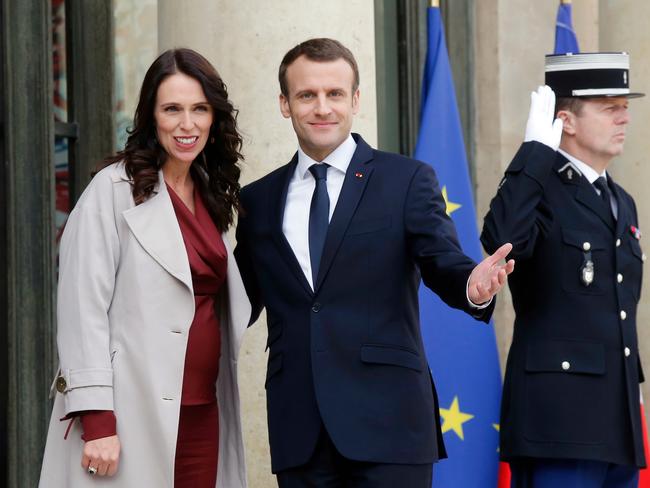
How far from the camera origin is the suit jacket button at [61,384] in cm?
392

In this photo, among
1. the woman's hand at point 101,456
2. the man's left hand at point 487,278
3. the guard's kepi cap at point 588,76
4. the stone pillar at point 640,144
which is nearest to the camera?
the man's left hand at point 487,278

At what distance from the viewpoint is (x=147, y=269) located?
13.2 ft

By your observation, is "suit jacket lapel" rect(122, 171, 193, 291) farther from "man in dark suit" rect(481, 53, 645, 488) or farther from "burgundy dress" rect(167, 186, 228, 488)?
"man in dark suit" rect(481, 53, 645, 488)

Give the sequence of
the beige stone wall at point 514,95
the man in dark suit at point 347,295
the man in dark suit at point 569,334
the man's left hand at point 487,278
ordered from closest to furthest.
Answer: the man's left hand at point 487,278 < the man in dark suit at point 347,295 < the man in dark suit at point 569,334 < the beige stone wall at point 514,95

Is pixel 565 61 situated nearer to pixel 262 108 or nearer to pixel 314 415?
pixel 262 108

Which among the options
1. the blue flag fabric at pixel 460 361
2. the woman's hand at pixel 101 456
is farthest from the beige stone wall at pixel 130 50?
the woman's hand at pixel 101 456

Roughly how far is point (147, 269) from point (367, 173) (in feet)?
2.33

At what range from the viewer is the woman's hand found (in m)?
3.89

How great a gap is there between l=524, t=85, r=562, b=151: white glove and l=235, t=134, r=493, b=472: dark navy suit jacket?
0.89 metres

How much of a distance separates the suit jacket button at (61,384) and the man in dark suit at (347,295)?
0.62 metres

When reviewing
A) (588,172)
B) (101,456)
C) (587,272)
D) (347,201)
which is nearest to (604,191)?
(588,172)

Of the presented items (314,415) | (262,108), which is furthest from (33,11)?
(314,415)

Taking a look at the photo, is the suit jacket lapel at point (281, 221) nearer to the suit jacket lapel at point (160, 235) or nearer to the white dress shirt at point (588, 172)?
the suit jacket lapel at point (160, 235)

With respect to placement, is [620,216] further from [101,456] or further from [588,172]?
[101,456]
